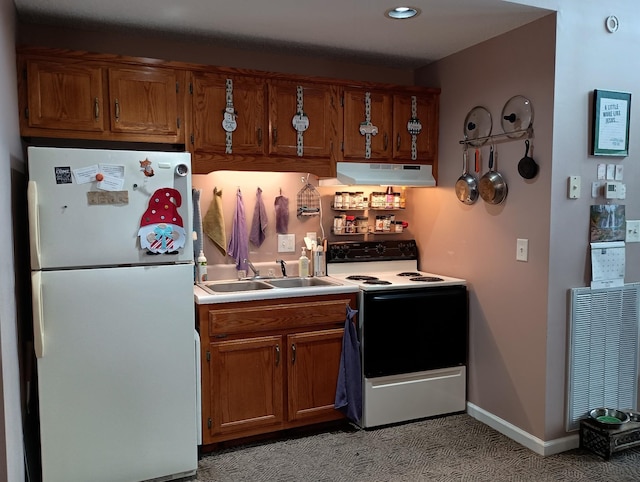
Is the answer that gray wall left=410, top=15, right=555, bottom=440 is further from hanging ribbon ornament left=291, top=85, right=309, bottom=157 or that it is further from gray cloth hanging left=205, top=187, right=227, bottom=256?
gray cloth hanging left=205, top=187, right=227, bottom=256

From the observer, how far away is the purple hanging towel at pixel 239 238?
136 inches

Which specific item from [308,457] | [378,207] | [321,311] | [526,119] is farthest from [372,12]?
[308,457]

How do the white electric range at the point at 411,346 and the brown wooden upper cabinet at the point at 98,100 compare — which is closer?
the brown wooden upper cabinet at the point at 98,100

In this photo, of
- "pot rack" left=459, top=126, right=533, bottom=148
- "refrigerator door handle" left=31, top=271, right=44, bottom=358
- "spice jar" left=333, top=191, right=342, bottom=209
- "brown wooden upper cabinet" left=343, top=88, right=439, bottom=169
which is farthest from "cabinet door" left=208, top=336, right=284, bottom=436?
"pot rack" left=459, top=126, right=533, bottom=148

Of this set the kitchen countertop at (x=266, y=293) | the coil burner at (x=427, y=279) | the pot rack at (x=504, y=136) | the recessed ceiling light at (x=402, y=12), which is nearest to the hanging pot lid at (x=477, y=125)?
the pot rack at (x=504, y=136)

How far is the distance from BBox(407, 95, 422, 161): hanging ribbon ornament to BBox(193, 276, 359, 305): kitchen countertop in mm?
1062

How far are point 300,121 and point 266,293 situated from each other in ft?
3.59

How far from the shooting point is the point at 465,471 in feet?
9.04

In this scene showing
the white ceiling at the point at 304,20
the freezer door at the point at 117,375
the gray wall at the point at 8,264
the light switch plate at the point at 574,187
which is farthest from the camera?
the light switch plate at the point at 574,187

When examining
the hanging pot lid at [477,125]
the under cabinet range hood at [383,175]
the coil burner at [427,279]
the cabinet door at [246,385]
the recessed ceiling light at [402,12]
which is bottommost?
the cabinet door at [246,385]

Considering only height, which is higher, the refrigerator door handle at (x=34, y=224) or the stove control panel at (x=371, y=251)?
the refrigerator door handle at (x=34, y=224)

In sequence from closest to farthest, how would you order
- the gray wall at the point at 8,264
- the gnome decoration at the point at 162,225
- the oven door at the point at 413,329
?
the gray wall at the point at 8,264 < the gnome decoration at the point at 162,225 < the oven door at the point at 413,329

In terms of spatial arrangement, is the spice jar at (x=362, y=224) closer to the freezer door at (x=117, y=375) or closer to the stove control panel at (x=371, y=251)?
the stove control panel at (x=371, y=251)

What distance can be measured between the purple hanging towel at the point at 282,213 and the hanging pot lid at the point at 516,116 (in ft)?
4.83
